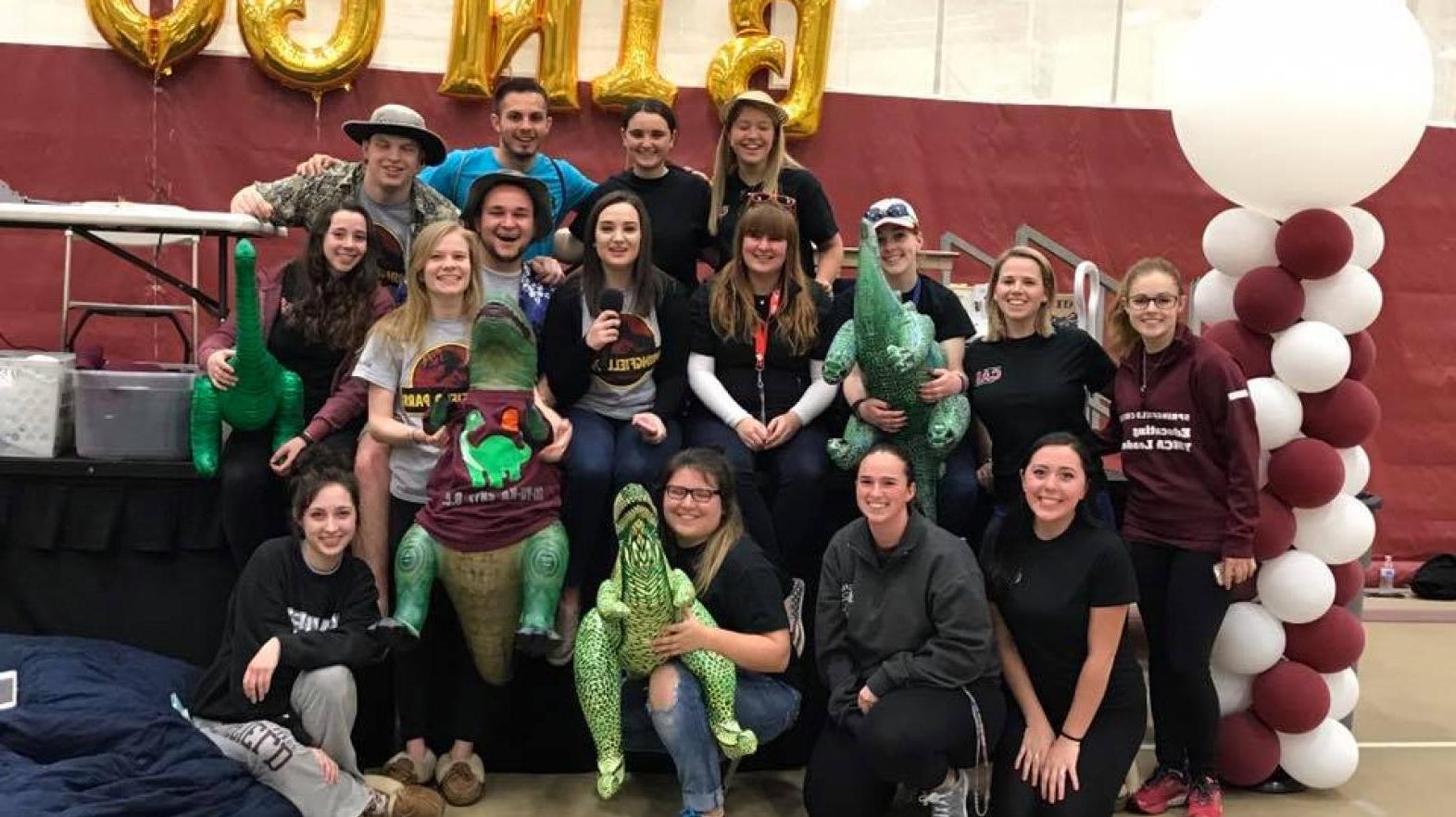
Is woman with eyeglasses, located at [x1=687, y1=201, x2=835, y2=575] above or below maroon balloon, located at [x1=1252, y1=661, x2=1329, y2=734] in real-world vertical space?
above

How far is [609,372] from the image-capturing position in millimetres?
3309

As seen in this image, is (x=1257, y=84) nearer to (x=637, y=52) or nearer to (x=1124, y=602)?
(x=1124, y=602)

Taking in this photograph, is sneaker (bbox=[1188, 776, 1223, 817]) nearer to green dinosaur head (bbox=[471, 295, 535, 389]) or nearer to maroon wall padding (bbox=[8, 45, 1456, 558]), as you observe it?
green dinosaur head (bbox=[471, 295, 535, 389])

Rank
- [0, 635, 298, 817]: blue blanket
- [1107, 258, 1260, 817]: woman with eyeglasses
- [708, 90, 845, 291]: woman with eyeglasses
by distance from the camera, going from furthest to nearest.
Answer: [708, 90, 845, 291]: woman with eyeglasses
[1107, 258, 1260, 817]: woman with eyeglasses
[0, 635, 298, 817]: blue blanket

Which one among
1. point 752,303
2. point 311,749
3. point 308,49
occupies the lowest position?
point 311,749

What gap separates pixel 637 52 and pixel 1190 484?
3.85m

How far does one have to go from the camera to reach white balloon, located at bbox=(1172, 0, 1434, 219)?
322 cm

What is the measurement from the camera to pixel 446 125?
19.7 ft

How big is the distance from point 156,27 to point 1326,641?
544cm

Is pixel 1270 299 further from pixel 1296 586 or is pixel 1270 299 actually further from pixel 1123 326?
pixel 1296 586

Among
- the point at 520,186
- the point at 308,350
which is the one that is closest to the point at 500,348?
the point at 520,186

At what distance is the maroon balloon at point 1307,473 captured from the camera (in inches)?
128

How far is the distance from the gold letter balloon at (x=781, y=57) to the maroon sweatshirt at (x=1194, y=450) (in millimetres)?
3327

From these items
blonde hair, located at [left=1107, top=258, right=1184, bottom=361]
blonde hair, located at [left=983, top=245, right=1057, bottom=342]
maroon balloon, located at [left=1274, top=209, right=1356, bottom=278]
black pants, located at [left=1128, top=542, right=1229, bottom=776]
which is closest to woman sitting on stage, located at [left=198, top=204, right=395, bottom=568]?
blonde hair, located at [left=983, top=245, right=1057, bottom=342]
